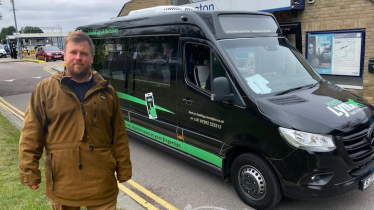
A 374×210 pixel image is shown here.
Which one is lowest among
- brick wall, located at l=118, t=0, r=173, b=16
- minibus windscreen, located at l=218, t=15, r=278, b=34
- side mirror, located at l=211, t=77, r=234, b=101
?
side mirror, located at l=211, t=77, r=234, b=101

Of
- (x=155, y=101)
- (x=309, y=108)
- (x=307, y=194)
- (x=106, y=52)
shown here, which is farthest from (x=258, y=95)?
(x=106, y=52)

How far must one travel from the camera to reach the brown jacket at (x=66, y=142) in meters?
2.18

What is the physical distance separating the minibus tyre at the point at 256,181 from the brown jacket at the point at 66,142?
1.90 metres

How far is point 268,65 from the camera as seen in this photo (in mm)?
4094

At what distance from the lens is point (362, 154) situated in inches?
131

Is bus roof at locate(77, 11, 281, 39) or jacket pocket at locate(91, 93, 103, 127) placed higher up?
bus roof at locate(77, 11, 281, 39)

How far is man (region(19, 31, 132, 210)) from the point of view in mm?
2176

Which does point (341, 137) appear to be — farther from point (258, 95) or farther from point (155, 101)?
point (155, 101)

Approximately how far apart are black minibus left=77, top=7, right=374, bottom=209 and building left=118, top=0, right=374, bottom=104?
10.8ft

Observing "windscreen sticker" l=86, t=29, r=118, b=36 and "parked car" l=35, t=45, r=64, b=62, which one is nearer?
"windscreen sticker" l=86, t=29, r=118, b=36

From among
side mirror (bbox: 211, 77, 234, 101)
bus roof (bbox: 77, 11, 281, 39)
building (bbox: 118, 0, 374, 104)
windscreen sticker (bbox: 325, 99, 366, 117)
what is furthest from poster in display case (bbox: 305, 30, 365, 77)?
side mirror (bbox: 211, 77, 234, 101)

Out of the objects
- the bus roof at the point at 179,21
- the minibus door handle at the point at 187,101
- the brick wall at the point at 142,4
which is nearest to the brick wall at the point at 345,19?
the bus roof at the point at 179,21

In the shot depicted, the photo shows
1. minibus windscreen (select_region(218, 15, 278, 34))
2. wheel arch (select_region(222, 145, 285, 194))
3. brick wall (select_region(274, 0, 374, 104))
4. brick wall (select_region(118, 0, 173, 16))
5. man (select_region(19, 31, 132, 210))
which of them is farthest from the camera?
brick wall (select_region(118, 0, 173, 16))

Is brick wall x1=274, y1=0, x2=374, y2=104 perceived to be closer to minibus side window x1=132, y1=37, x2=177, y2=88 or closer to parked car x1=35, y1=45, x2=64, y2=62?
minibus side window x1=132, y1=37, x2=177, y2=88
